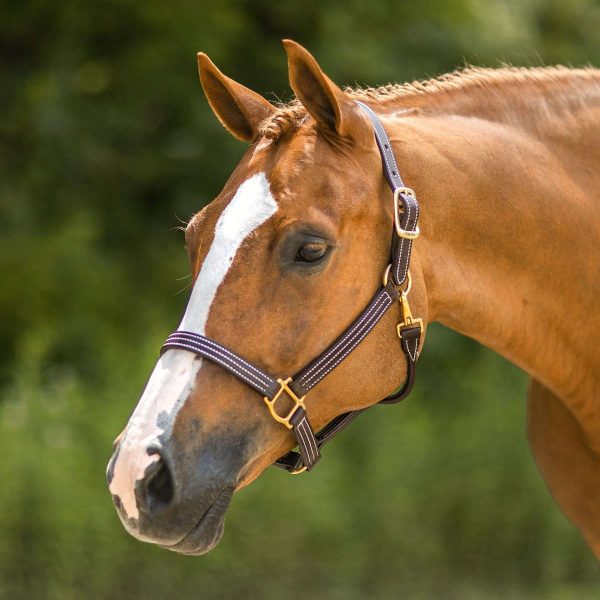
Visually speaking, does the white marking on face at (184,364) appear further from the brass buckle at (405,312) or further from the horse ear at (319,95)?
the brass buckle at (405,312)

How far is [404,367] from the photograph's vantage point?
259 centimetres

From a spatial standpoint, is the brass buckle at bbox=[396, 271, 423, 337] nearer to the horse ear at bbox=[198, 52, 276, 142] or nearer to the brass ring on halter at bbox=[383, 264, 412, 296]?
the brass ring on halter at bbox=[383, 264, 412, 296]

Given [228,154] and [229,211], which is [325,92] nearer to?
[229,211]

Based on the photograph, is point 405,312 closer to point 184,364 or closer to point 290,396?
point 290,396

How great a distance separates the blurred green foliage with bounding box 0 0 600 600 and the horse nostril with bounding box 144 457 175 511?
12.1 ft

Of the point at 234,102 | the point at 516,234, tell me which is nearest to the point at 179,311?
the point at 234,102

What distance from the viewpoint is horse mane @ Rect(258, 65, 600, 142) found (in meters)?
2.80

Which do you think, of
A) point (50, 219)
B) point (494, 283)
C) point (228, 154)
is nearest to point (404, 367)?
point (494, 283)

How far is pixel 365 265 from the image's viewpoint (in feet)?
8.16

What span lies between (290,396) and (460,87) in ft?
3.51

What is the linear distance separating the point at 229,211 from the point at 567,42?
5.78m

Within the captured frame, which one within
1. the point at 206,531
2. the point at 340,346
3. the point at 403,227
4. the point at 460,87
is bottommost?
the point at 206,531

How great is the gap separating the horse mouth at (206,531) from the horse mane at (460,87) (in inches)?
37.1

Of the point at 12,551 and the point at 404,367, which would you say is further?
the point at 12,551
